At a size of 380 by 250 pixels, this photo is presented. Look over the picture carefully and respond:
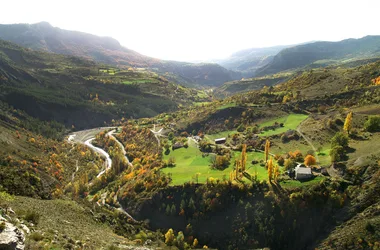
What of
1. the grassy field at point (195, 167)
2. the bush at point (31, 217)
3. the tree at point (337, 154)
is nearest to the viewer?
the bush at point (31, 217)

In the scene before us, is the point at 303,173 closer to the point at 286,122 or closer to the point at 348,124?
the point at 348,124

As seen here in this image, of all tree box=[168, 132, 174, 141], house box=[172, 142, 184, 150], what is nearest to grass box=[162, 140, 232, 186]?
house box=[172, 142, 184, 150]

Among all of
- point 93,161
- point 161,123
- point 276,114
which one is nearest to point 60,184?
point 93,161

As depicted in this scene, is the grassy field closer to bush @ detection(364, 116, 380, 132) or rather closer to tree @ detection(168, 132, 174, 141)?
tree @ detection(168, 132, 174, 141)

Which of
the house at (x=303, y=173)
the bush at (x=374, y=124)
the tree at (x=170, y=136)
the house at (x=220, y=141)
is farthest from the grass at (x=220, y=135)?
the house at (x=303, y=173)

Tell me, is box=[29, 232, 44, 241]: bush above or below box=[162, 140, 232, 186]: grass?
above

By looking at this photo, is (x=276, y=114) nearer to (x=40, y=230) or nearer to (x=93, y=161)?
(x=93, y=161)

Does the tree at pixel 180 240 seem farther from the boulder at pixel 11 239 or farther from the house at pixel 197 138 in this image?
the house at pixel 197 138
